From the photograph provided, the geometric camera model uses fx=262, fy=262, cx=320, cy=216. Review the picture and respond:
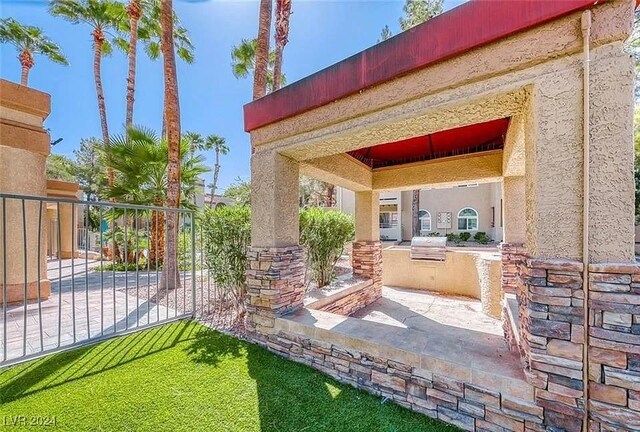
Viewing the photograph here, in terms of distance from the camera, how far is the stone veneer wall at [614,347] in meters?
2.08

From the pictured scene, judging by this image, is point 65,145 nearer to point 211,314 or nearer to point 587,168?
point 211,314

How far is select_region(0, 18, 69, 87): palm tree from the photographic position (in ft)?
46.2

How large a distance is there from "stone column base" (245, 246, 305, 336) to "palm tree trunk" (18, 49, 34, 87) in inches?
862

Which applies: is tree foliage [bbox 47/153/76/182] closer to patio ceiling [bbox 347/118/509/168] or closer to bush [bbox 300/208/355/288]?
bush [bbox 300/208/355/288]

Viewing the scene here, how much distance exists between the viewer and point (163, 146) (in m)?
9.09

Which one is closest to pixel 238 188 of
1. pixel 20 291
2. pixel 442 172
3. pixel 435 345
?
pixel 20 291

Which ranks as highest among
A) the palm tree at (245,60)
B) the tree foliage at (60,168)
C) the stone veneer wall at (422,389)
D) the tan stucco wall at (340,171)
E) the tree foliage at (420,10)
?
the tree foliage at (420,10)

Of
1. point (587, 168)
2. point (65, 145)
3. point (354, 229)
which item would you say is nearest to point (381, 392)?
point (587, 168)

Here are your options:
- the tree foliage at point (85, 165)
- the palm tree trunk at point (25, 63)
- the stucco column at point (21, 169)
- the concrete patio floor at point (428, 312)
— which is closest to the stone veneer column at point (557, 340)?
the concrete patio floor at point (428, 312)

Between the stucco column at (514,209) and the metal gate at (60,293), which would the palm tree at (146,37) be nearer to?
the metal gate at (60,293)

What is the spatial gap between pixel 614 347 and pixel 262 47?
9.16 m

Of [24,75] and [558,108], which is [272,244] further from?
[24,75]

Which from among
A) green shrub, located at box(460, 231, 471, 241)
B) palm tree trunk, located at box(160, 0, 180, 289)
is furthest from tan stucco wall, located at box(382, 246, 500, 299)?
green shrub, located at box(460, 231, 471, 241)

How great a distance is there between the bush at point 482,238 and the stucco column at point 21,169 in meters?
24.7
